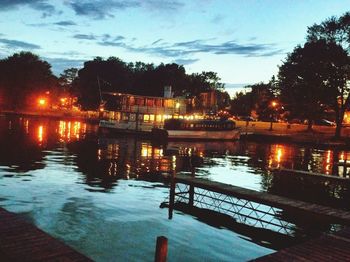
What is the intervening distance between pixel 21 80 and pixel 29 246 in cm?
10348

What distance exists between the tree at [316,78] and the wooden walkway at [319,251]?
5594 cm

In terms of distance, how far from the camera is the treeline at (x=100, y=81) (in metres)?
101

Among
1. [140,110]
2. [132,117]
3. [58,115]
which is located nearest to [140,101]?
[140,110]

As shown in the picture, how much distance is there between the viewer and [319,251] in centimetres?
1009

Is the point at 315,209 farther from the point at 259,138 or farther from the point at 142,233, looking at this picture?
the point at 259,138

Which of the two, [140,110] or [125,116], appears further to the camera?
[125,116]

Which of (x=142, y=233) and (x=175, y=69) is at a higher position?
(x=175, y=69)

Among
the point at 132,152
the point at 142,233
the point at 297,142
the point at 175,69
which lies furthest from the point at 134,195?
the point at 175,69

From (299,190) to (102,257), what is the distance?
1664 cm

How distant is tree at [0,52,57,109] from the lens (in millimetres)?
103500

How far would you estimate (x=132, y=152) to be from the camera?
139 ft

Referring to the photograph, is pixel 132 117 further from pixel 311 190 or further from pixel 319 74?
pixel 311 190

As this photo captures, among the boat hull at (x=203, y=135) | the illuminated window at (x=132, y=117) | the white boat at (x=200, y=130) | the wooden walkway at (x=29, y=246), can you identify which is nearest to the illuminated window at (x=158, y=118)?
the illuminated window at (x=132, y=117)

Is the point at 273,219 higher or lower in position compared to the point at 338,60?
lower
